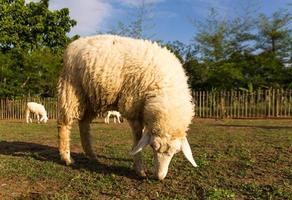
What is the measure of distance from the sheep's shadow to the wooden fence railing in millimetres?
15779

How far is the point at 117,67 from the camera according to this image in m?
6.90

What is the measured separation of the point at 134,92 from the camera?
670 cm

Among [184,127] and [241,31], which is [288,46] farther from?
[184,127]

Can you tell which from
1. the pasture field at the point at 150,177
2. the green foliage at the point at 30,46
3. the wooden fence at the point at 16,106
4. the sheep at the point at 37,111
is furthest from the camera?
the green foliage at the point at 30,46

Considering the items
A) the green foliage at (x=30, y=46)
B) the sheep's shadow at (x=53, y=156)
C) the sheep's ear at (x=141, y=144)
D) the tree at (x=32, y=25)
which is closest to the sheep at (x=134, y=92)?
the sheep's ear at (x=141, y=144)

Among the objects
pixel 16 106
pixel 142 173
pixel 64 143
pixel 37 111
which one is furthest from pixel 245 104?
pixel 142 173

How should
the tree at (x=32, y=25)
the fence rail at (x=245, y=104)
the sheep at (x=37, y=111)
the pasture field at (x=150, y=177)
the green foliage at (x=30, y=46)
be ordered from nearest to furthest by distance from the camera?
the pasture field at (x=150, y=177), the sheep at (x=37, y=111), the fence rail at (x=245, y=104), the green foliage at (x=30, y=46), the tree at (x=32, y=25)

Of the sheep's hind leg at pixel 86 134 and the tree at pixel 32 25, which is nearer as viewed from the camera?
the sheep's hind leg at pixel 86 134

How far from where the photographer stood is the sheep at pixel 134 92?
6.22 metres

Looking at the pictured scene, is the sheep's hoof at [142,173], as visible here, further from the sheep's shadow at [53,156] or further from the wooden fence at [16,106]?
the wooden fence at [16,106]

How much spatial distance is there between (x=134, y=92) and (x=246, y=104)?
18424 mm

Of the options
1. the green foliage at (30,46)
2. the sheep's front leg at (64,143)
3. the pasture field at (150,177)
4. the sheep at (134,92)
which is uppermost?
the green foliage at (30,46)

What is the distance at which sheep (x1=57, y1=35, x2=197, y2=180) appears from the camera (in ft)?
20.4

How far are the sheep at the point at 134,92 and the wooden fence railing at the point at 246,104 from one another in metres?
17.6
